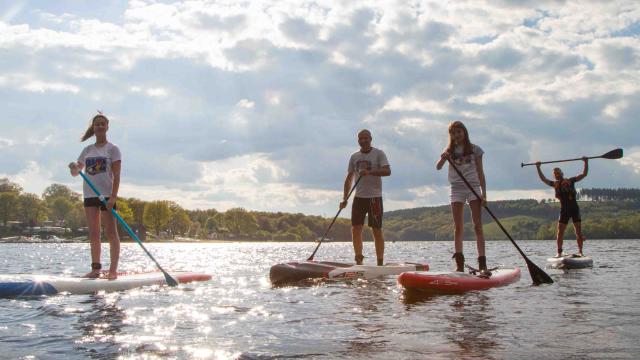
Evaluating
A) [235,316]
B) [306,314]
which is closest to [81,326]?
[235,316]

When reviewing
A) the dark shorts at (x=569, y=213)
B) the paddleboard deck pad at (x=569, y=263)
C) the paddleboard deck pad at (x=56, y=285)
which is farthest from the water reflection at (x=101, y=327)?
the dark shorts at (x=569, y=213)

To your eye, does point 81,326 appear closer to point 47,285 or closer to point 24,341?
point 24,341

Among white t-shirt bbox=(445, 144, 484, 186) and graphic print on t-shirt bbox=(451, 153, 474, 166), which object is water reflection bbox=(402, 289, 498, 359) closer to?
white t-shirt bbox=(445, 144, 484, 186)

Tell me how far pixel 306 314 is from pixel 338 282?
396 centimetres

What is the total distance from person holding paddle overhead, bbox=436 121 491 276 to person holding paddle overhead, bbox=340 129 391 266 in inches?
77.7

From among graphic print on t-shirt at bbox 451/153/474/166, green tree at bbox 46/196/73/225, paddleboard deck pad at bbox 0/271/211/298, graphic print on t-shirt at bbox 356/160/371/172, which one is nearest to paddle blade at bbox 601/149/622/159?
graphic print on t-shirt at bbox 451/153/474/166

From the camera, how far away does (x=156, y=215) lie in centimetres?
13488

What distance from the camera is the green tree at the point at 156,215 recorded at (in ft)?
440

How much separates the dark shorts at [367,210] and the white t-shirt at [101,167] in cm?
471

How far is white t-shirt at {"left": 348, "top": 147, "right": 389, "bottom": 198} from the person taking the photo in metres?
11.5

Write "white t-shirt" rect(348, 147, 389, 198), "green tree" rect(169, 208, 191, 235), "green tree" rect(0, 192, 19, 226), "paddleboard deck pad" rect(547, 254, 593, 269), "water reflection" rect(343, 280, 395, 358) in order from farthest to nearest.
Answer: "green tree" rect(169, 208, 191, 235) → "green tree" rect(0, 192, 19, 226) → "paddleboard deck pad" rect(547, 254, 593, 269) → "white t-shirt" rect(348, 147, 389, 198) → "water reflection" rect(343, 280, 395, 358)

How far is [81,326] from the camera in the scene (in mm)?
5680

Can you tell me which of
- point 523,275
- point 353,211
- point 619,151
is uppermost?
point 619,151

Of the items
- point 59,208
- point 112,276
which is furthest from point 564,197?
point 59,208
